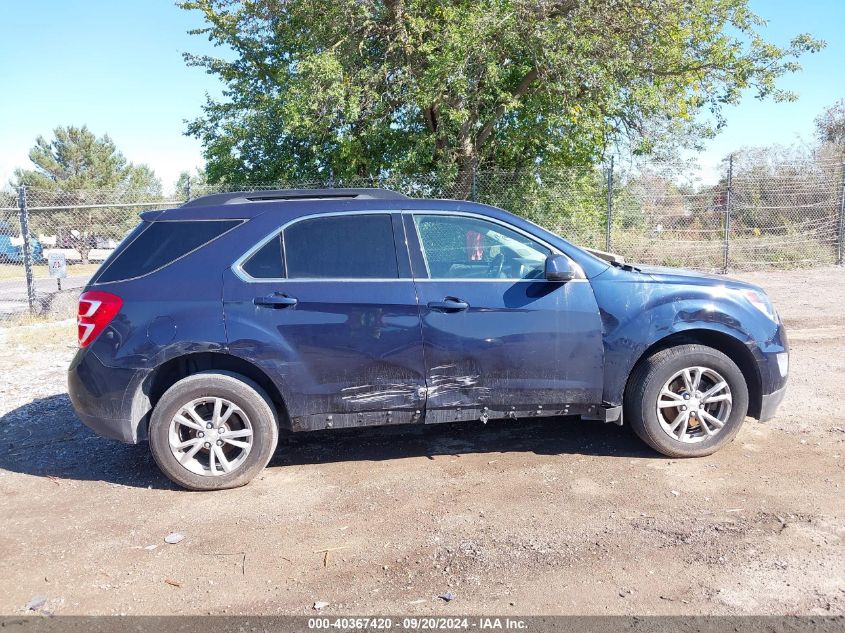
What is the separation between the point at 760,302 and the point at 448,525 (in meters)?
2.77

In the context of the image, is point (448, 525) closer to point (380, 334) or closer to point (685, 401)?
point (380, 334)

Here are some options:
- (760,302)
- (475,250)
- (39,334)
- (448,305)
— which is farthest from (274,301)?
(39,334)

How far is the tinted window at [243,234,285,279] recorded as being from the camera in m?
4.46

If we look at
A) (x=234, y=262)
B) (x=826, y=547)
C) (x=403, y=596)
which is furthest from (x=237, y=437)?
(x=826, y=547)

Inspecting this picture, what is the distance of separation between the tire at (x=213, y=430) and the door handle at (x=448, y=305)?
1279mm

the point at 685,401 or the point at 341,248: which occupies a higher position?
the point at 341,248

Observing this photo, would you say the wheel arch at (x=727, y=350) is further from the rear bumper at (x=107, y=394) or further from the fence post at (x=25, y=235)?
the fence post at (x=25, y=235)

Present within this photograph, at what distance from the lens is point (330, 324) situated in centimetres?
438

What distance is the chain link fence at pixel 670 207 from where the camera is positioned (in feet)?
48.1

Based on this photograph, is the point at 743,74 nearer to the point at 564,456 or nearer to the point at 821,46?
the point at 821,46

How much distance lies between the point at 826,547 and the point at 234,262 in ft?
12.4

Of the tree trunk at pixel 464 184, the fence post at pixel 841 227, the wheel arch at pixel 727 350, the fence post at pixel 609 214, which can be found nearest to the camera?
the wheel arch at pixel 727 350

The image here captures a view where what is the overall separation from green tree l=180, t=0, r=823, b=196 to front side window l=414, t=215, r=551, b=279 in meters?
8.63

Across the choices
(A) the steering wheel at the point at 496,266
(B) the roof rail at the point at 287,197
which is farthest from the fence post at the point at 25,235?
(A) the steering wheel at the point at 496,266
